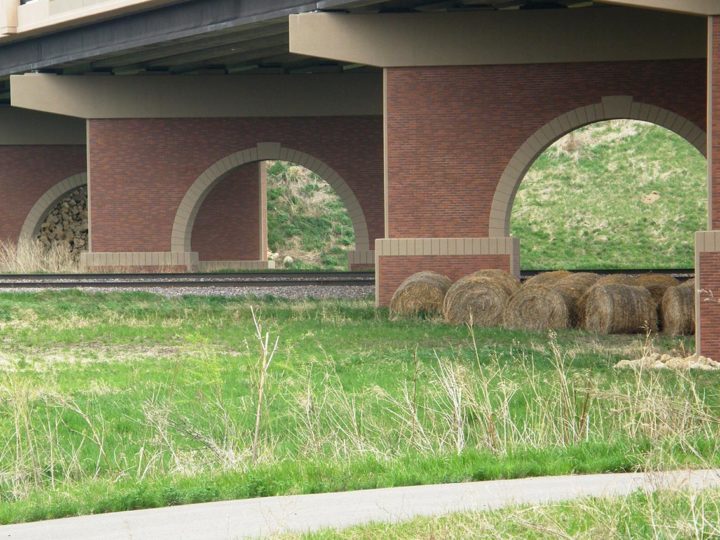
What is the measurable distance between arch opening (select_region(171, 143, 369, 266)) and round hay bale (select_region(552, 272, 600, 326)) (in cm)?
1617

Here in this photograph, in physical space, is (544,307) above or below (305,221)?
below

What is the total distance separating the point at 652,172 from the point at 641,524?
1925 inches

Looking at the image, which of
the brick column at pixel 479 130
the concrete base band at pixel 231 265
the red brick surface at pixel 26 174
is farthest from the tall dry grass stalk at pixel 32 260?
the brick column at pixel 479 130

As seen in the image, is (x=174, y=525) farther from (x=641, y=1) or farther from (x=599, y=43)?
(x=599, y=43)

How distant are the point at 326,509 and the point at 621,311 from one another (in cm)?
1205

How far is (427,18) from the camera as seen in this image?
25562mm

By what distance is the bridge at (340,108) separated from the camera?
83.6 feet

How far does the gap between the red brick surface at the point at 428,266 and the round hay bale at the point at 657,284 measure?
511cm

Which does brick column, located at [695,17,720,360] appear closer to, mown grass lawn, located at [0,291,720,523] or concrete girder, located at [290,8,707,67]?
mown grass lawn, located at [0,291,720,523]

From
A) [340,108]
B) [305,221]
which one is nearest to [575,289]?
[340,108]

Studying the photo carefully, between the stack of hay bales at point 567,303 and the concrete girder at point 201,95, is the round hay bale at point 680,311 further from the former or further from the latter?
the concrete girder at point 201,95

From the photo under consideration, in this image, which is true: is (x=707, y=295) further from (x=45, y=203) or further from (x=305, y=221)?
(x=305, y=221)

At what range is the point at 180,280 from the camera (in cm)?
3017

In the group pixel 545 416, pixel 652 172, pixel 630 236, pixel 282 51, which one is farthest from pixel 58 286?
pixel 652 172
